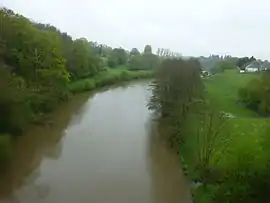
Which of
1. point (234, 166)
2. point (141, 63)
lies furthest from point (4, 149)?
point (141, 63)

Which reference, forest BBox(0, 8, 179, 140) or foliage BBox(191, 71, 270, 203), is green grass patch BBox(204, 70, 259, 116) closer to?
foliage BBox(191, 71, 270, 203)

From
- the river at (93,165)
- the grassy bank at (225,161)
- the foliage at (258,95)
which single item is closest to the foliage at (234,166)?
the grassy bank at (225,161)

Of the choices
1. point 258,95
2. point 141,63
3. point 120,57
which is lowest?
point 258,95

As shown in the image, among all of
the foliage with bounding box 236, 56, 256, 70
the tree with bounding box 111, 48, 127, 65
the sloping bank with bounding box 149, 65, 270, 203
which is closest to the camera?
the sloping bank with bounding box 149, 65, 270, 203

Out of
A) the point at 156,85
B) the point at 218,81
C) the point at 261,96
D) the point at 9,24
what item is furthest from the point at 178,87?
the point at 218,81

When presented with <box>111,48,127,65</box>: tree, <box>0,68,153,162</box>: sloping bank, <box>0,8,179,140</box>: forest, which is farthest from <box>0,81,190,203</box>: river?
<box>111,48,127,65</box>: tree

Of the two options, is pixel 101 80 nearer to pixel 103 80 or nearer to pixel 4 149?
pixel 103 80

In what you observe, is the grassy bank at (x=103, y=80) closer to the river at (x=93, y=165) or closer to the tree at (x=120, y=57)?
the tree at (x=120, y=57)
